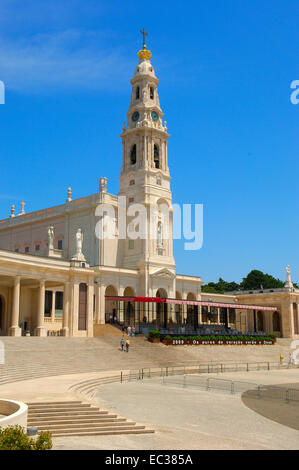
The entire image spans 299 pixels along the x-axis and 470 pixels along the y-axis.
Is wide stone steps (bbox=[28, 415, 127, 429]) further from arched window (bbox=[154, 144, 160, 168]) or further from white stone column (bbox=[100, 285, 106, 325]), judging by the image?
arched window (bbox=[154, 144, 160, 168])

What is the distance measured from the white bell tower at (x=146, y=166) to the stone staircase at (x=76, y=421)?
4531cm

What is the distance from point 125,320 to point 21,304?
15.6 metres

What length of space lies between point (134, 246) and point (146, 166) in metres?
11.1

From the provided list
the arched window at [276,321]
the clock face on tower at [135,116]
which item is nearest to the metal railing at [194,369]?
the arched window at [276,321]

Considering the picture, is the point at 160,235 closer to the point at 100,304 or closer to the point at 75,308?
the point at 100,304

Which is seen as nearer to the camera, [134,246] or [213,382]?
[213,382]

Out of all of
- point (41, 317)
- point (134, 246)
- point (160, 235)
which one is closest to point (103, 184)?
point (134, 246)

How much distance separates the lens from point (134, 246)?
220ft

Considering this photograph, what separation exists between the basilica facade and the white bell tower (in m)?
0.14

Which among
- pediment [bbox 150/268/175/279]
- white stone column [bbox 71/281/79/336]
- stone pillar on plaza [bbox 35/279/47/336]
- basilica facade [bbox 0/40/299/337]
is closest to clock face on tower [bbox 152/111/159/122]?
basilica facade [bbox 0/40/299/337]

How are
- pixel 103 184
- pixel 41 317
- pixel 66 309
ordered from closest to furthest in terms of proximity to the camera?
pixel 41 317 < pixel 66 309 < pixel 103 184

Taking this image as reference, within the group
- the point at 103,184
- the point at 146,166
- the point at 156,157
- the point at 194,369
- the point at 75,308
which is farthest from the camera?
the point at 156,157

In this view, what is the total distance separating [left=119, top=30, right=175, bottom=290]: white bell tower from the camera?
219 feet
